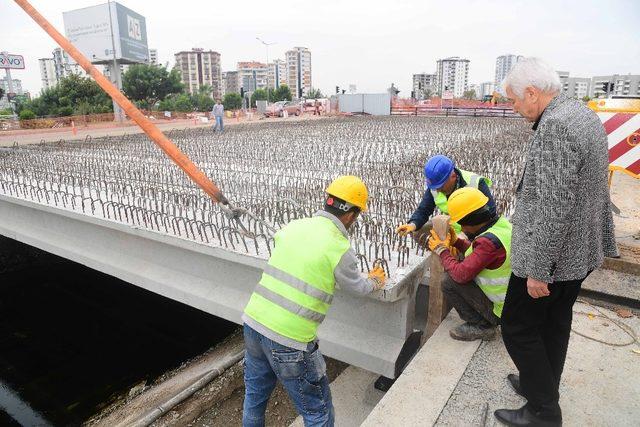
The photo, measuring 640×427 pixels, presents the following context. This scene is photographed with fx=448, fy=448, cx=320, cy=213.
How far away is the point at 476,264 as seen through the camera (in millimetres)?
2891

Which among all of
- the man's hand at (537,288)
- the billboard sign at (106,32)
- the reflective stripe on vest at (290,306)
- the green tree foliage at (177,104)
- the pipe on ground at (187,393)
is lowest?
the pipe on ground at (187,393)

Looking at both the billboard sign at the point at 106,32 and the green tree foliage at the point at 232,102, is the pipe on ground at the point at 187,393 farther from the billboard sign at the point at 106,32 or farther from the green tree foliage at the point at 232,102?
the green tree foliage at the point at 232,102

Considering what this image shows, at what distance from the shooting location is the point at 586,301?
155 inches

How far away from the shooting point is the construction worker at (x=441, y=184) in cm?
378

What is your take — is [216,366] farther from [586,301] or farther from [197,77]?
[197,77]

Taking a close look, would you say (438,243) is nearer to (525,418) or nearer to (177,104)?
(525,418)

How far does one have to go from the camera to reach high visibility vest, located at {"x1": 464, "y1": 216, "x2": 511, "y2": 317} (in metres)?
2.85

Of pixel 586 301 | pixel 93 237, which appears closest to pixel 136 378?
pixel 93 237

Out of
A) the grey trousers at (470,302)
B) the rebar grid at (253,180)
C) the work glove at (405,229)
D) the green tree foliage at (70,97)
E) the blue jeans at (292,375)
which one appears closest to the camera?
the blue jeans at (292,375)

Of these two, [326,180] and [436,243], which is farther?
[326,180]

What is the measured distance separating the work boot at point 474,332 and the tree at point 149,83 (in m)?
47.2

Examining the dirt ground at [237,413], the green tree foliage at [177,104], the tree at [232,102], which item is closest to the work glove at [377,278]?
the dirt ground at [237,413]

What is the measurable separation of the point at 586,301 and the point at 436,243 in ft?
5.88

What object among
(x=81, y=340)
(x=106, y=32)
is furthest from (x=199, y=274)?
(x=106, y=32)
